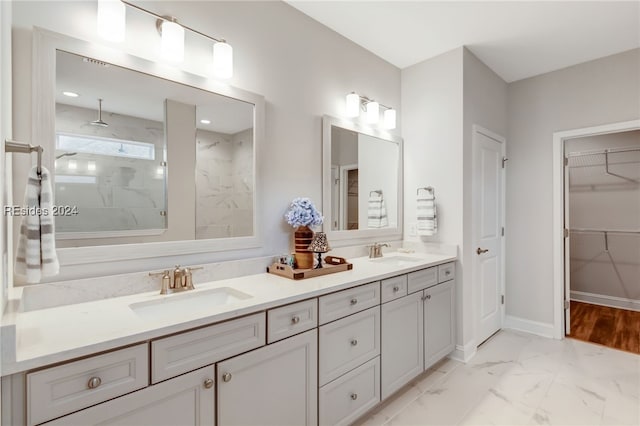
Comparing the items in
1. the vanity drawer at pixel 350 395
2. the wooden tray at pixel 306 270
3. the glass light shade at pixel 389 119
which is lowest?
the vanity drawer at pixel 350 395

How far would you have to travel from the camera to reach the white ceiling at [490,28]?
2.19 metres

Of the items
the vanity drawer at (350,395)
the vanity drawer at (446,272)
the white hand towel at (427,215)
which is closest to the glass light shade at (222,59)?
the vanity drawer at (350,395)

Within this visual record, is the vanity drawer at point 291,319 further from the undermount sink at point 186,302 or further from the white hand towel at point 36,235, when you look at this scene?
the white hand towel at point 36,235

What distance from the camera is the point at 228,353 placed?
4.13 feet

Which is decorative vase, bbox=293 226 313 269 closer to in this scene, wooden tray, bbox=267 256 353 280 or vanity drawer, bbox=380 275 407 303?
wooden tray, bbox=267 256 353 280

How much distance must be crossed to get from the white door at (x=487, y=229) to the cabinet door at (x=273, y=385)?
1.96m

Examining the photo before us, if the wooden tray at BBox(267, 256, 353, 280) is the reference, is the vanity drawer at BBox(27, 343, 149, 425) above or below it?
below

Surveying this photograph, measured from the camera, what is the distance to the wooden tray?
183 centimetres

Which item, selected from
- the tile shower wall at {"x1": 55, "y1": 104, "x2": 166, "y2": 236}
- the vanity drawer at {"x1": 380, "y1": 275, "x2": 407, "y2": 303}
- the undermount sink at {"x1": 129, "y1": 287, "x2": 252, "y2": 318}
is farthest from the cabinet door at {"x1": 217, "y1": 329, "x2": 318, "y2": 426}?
the tile shower wall at {"x1": 55, "y1": 104, "x2": 166, "y2": 236}

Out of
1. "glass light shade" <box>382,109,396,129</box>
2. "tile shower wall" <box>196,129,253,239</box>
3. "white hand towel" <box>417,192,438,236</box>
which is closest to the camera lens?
"tile shower wall" <box>196,129,253,239</box>

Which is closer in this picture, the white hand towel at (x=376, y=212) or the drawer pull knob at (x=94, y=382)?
the drawer pull knob at (x=94, y=382)

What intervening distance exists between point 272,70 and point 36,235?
156cm

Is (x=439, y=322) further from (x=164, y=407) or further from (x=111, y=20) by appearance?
(x=111, y=20)

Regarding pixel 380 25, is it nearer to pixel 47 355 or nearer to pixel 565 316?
pixel 47 355
